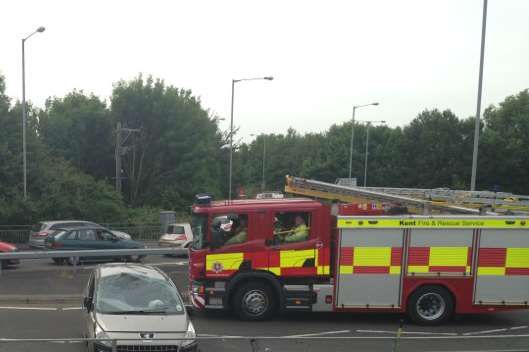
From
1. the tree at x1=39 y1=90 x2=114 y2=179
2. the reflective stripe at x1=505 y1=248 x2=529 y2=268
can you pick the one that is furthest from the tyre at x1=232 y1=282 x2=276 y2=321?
the tree at x1=39 y1=90 x2=114 y2=179

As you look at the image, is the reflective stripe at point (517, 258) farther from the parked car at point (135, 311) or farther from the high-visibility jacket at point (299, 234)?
the parked car at point (135, 311)

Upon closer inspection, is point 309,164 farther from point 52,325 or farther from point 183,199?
point 52,325

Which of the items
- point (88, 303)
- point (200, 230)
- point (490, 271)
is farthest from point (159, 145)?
point (88, 303)

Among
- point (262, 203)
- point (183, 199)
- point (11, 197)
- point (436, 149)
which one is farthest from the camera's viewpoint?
point (436, 149)

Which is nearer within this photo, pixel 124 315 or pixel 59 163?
pixel 124 315

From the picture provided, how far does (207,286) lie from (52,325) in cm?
305

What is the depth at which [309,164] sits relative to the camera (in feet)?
223

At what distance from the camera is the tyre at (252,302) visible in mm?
11250

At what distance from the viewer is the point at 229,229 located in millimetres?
11312

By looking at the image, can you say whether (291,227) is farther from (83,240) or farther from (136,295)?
(83,240)

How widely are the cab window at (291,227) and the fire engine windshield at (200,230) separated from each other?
144 cm

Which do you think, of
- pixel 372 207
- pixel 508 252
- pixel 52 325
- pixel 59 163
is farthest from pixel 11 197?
pixel 508 252

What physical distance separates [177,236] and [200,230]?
43.4ft

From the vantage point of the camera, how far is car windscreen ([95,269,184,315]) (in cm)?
820
